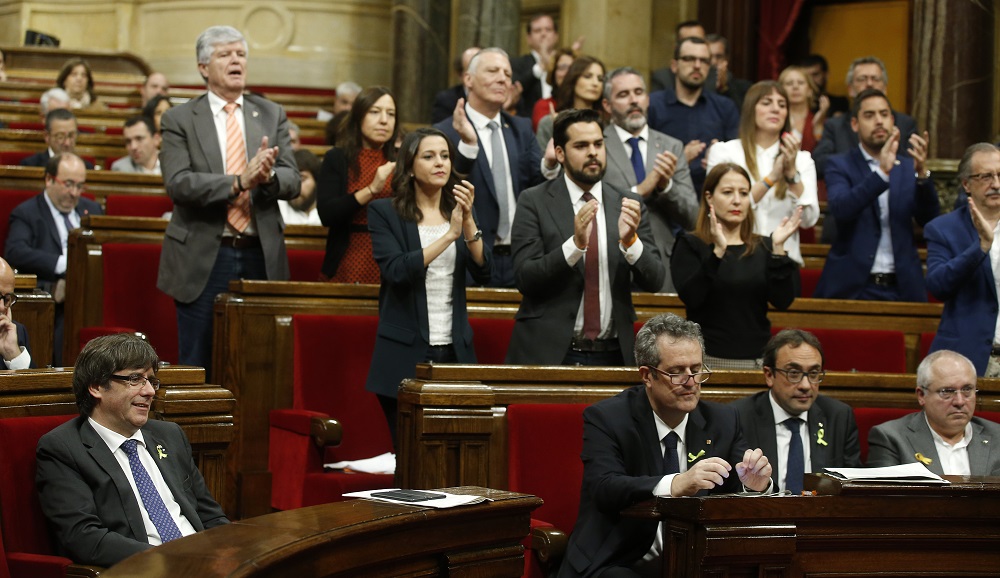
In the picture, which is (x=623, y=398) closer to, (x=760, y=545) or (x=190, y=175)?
(x=760, y=545)

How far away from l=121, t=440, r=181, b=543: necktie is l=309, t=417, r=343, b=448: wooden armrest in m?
1.05

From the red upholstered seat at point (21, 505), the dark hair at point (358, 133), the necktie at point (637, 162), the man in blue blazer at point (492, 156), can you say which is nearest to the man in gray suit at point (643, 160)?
the necktie at point (637, 162)

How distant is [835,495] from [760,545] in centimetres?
23

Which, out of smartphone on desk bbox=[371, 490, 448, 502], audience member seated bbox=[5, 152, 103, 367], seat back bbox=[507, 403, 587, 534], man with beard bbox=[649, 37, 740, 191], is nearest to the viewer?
smartphone on desk bbox=[371, 490, 448, 502]

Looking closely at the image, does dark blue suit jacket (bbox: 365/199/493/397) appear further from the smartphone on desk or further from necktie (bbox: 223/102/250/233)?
the smartphone on desk

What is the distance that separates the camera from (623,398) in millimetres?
3244

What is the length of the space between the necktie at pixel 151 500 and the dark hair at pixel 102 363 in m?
0.13

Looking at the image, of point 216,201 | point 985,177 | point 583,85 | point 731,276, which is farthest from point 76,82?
point 985,177

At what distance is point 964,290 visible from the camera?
4.35 meters

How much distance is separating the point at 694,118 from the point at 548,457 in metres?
2.74

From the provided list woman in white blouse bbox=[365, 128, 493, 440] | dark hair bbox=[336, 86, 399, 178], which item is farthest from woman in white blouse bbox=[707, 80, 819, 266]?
woman in white blouse bbox=[365, 128, 493, 440]

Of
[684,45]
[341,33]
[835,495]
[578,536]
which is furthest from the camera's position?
[341,33]

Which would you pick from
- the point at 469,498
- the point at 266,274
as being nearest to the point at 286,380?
the point at 266,274

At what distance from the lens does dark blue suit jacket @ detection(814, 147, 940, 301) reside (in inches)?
200
